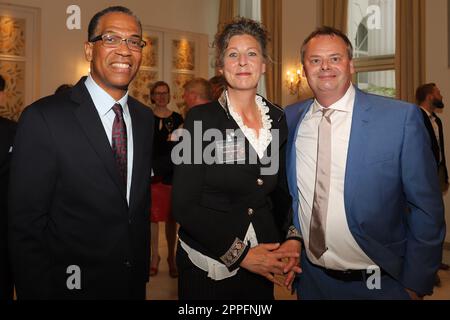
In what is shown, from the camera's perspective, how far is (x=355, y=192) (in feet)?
6.65

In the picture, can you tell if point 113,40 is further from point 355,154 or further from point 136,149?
point 355,154

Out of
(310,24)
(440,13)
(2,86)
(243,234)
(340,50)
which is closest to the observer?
(243,234)

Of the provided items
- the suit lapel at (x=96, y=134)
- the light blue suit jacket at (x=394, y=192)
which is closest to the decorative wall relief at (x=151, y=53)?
the suit lapel at (x=96, y=134)

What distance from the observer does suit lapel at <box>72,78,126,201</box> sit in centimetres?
181

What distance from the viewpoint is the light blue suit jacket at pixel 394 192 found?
2.01 meters

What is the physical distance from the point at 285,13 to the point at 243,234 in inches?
338

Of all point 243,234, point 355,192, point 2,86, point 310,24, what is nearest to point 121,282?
point 243,234

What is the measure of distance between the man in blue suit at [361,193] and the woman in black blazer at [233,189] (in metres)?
0.18

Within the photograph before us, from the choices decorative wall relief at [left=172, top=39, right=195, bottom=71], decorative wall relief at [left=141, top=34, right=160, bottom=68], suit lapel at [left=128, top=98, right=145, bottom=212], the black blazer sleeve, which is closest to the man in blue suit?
suit lapel at [left=128, top=98, right=145, bottom=212]

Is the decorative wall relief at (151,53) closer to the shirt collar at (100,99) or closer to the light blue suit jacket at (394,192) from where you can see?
the shirt collar at (100,99)

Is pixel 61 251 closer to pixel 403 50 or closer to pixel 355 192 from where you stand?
pixel 355 192

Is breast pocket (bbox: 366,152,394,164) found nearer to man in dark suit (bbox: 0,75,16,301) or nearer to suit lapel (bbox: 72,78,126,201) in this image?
suit lapel (bbox: 72,78,126,201)

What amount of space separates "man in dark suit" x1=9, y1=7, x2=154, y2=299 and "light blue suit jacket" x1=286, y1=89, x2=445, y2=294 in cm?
97

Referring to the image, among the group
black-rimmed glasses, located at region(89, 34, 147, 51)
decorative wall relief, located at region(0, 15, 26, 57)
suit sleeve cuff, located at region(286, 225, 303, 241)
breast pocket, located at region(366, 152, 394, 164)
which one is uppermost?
decorative wall relief, located at region(0, 15, 26, 57)
